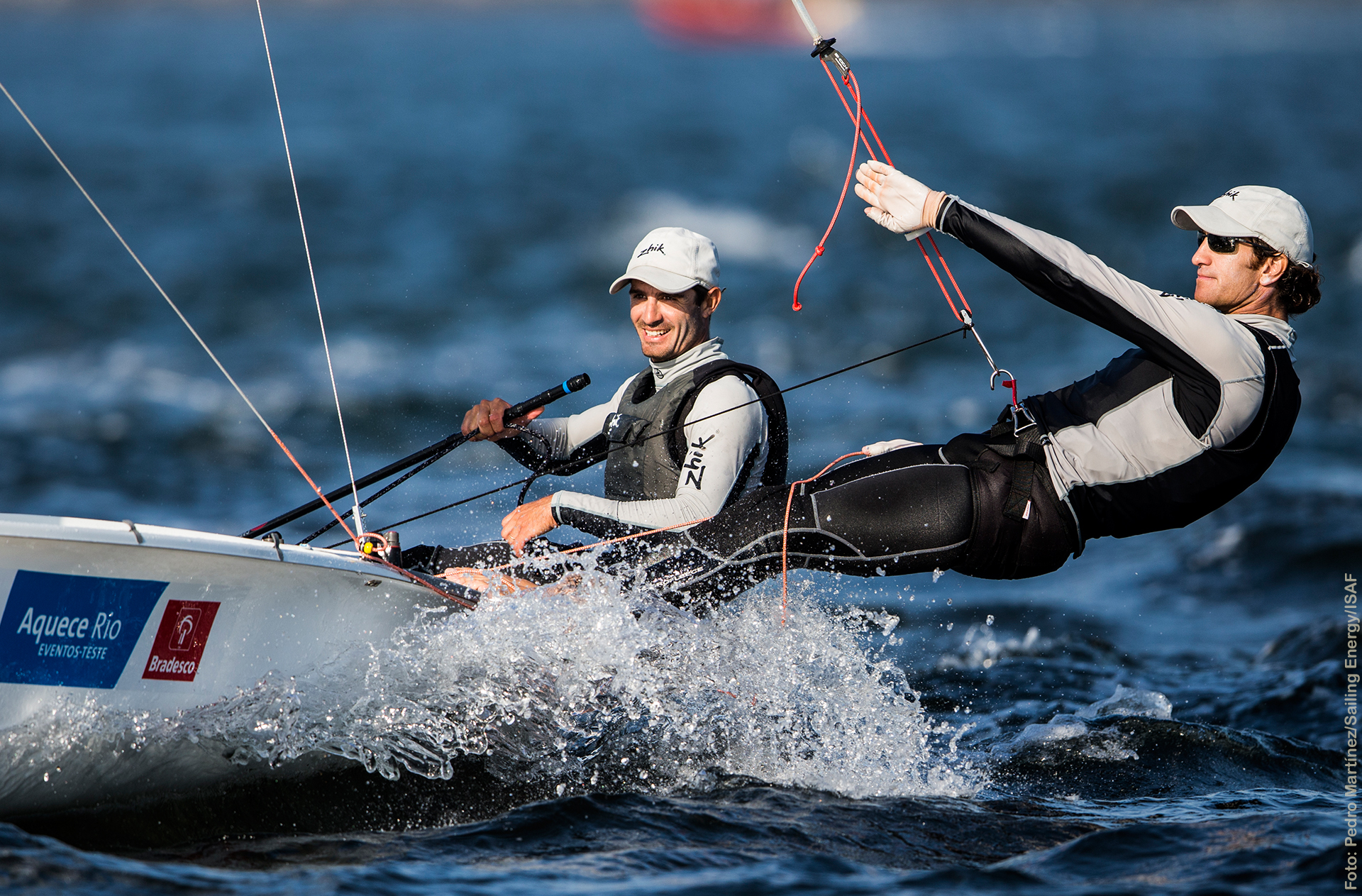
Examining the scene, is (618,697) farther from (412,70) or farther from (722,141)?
(412,70)

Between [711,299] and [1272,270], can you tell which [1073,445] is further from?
[711,299]

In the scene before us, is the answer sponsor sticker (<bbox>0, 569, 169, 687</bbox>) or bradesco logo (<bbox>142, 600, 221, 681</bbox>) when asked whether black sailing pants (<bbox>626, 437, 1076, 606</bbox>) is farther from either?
sponsor sticker (<bbox>0, 569, 169, 687</bbox>)

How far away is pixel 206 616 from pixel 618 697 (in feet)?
4.24

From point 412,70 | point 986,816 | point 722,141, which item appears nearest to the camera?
point 986,816

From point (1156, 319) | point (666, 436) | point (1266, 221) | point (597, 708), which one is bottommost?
point (597, 708)

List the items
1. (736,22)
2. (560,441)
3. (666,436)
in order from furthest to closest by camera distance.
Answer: (736,22) → (560,441) → (666,436)

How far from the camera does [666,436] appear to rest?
4086 mm

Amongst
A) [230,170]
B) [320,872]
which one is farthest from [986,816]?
[230,170]

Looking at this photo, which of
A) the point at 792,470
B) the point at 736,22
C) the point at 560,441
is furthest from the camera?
the point at 736,22

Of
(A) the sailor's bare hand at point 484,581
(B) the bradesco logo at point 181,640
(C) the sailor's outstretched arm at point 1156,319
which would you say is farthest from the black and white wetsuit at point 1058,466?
(B) the bradesco logo at point 181,640

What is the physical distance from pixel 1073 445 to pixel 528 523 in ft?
5.46

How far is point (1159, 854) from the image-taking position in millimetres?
3504

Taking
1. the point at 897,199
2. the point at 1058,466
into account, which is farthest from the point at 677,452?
the point at 1058,466

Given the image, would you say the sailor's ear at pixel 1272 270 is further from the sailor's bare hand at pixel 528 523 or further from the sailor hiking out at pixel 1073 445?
the sailor's bare hand at pixel 528 523
